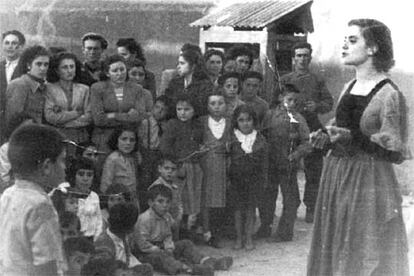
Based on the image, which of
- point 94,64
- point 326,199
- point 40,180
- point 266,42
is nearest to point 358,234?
point 326,199

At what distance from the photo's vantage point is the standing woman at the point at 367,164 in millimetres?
2879

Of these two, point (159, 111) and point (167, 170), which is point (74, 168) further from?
point (159, 111)

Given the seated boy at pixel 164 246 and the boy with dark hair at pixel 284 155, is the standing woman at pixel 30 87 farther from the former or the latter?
the boy with dark hair at pixel 284 155

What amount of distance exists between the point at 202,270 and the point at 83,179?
763 mm

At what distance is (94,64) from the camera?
15.4 ft

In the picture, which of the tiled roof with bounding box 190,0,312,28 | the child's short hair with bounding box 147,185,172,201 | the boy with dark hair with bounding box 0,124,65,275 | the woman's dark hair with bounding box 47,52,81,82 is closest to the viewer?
the boy with dark hair with bounding box 0,124,65,275

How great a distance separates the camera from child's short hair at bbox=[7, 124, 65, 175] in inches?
91.4

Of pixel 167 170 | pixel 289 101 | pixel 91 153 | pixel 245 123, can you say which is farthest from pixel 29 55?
pixel 289 101

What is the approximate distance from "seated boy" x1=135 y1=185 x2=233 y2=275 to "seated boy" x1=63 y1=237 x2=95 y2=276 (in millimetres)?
467

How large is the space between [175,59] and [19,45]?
183cm

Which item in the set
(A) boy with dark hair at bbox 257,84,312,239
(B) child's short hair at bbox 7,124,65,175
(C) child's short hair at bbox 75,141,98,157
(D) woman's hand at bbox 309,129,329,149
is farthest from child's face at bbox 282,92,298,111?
(B) child's short hair at bbox 7,124,65,175

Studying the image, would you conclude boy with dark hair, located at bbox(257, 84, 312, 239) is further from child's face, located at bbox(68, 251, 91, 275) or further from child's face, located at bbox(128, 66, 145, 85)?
child's face, located at bbox(68, 251, 91, 275)

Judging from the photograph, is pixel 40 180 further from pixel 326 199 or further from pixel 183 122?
pixel 183 122

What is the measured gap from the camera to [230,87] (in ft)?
15.3
